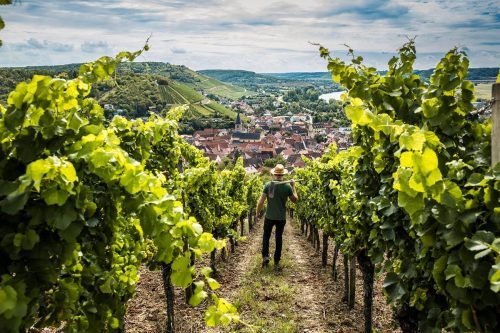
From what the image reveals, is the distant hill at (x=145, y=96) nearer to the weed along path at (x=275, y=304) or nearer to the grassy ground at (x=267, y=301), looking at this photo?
the weed along path at (x=275, y=304)

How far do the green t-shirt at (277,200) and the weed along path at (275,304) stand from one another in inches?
58.7

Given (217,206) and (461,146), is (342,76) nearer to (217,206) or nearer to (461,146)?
(461,146)

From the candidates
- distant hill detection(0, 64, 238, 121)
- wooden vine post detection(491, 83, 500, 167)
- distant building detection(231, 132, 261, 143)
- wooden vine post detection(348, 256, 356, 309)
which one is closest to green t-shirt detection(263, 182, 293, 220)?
wooden vine post detection(348, 256, 356, 309)

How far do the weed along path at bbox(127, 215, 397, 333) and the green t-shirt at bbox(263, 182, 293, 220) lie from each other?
1492 millimetres

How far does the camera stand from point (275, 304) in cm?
727

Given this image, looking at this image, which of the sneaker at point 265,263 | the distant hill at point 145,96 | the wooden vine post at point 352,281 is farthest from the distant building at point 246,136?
the wooden vine post at point 352,281

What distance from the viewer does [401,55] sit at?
4395mm

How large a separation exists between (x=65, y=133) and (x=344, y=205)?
4959 millimetres

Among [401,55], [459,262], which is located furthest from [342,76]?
[459,262]

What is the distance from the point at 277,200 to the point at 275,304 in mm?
2430

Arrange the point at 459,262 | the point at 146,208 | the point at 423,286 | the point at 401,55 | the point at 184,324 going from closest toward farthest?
the point at 146,208 < the point at 459,262 < the point at 423,286 < the point at 401,55 < the point at 184,324

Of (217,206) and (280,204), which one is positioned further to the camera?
(217,206)

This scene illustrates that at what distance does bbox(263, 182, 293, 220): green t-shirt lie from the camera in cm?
879

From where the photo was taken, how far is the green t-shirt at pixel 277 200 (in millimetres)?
8789
